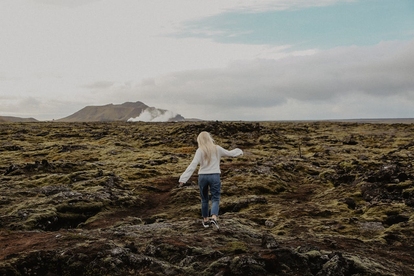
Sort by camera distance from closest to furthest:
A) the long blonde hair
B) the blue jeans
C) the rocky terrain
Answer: the rocky terrain → the long blonde hair → the blue jeans

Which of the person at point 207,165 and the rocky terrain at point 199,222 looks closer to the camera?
the rocky terrain at point 199,222

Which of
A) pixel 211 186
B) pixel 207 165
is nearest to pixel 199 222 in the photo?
pixel 211 186

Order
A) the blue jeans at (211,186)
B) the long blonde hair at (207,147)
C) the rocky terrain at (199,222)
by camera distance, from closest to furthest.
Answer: the rocky terrain at (199,222) < the long blonde hair at (207,147) < the blue jeans at (211,186)

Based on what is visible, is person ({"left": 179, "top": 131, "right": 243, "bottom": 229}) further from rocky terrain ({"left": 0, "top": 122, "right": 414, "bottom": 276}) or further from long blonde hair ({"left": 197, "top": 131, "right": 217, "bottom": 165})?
rocky terrain ({"left": 0, "top": 122, "right": 414, "bottom": 276})

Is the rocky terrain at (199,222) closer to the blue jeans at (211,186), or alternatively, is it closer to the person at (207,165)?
the blue jeans at (211,186)

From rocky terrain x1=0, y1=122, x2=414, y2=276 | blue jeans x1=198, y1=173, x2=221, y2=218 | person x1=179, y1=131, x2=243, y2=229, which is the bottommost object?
rocky terrain x1=0, y1=122, x2=414, y2=276

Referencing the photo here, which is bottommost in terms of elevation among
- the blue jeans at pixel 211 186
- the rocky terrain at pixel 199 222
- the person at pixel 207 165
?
the rocky terrain at pixel 199 222

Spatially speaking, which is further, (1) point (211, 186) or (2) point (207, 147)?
(1) point (211, 186)

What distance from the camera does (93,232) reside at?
Answer: 43.9ft

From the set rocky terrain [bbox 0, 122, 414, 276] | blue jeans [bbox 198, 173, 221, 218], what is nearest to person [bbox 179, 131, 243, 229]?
blue jeans [bbox 198, 173, 221, 218]

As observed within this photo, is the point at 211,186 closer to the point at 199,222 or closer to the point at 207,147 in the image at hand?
the point at 207,147

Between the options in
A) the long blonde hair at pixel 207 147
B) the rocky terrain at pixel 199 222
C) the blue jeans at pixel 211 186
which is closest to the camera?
the rocky terrain at pixel 199 222

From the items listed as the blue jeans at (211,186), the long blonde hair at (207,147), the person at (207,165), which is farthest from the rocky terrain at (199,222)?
the long blonde hair at (207,147)

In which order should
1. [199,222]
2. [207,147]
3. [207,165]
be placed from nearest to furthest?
[207,147]
[207,165]
[199,222]
